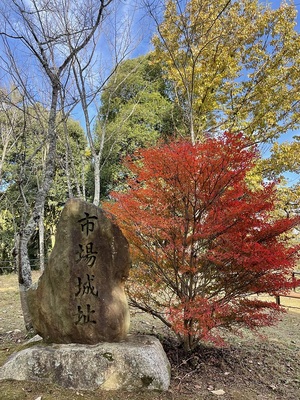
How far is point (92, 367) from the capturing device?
3328 millimetres

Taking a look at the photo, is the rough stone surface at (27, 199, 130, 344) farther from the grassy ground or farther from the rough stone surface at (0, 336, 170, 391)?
the grassy ground

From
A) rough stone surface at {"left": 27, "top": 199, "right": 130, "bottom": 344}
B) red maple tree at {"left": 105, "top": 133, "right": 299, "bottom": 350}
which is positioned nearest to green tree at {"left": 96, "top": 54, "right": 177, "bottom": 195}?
red maple tree at {"left": 105, "top": 133, "right": 299, "bottom": 350}

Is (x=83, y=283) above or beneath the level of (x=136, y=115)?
beneath

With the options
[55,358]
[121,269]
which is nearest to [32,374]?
[55,358]

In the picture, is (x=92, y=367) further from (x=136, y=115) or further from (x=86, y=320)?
(x=136, y=115)

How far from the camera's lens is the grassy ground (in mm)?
3171

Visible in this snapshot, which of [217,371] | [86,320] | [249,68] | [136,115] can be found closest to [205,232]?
[86,320]

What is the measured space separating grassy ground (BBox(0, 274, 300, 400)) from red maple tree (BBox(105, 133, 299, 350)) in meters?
0.45

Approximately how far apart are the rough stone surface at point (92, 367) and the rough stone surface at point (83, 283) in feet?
0.79

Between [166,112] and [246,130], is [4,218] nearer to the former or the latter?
[166,112]

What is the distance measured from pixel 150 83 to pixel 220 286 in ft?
41.4

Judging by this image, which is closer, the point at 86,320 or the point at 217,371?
the point at 86,320

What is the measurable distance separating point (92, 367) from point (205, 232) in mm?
2023

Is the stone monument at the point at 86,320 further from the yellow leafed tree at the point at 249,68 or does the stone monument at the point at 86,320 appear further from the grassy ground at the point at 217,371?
the yellow leafed tree at the point at 249,68
